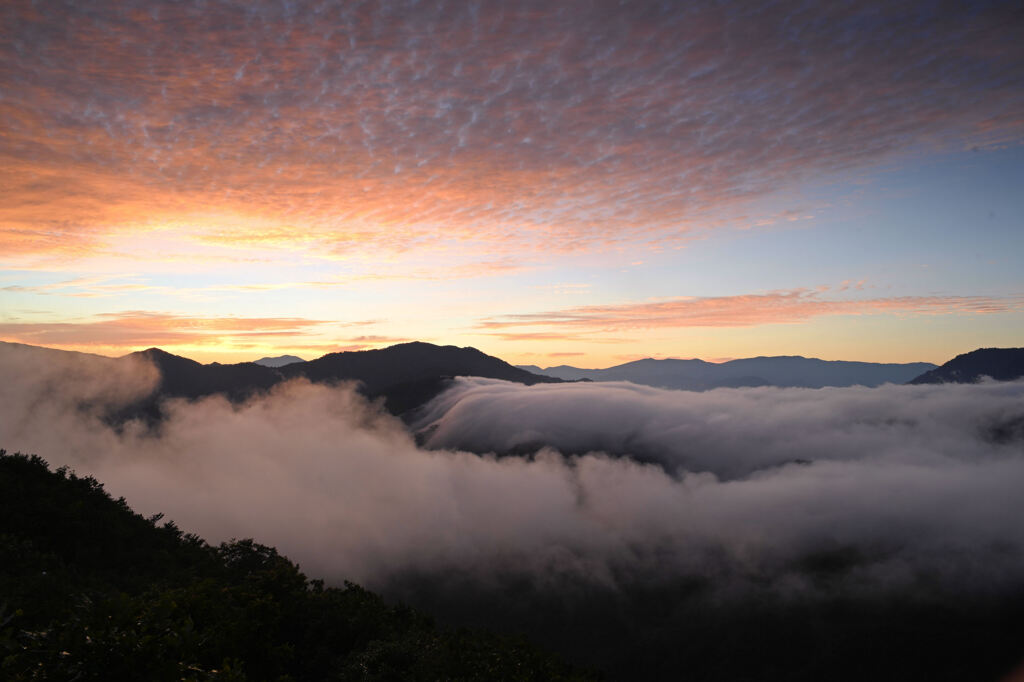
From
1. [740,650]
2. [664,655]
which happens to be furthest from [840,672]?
[664,655]

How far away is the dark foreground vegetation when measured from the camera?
17172mm

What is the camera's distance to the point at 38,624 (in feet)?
81.8

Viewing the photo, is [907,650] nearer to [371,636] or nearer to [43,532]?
[371,636]

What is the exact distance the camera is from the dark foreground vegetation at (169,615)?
17172mm

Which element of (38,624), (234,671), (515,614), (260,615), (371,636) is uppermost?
(234,671)

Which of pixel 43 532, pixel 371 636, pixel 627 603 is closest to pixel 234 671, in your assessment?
pixel 371 636

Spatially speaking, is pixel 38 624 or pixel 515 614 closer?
pixel 38 624

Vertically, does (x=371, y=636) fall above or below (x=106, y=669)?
below

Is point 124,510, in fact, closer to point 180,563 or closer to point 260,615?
point 180,563

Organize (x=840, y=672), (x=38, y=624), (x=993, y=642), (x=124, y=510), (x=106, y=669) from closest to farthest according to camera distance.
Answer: (x=106, y=669) → (x=38, y=624) → (x=124, y=510) → (x=840, y=672) → (x=993, y=642)

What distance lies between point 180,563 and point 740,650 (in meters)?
171

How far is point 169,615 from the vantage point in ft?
75.8

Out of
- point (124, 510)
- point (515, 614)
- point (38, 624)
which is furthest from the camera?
point (515, 614)

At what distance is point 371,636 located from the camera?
4247cm
